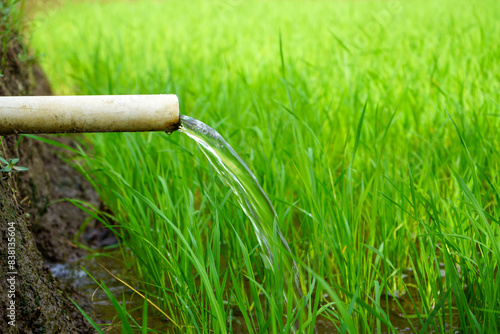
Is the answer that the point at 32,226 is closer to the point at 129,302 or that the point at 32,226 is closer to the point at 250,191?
the point at 129,302

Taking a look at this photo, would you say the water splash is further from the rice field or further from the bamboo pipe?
the bamboo pipe

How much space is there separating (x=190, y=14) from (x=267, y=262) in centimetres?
577

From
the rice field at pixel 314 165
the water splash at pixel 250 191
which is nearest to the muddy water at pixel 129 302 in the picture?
the rice field at pixel 314 165

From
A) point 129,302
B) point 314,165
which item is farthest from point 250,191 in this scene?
point 129,302

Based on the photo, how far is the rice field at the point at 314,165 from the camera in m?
1.20

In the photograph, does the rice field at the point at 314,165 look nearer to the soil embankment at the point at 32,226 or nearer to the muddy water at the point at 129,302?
the muddy water at the point at 129,302

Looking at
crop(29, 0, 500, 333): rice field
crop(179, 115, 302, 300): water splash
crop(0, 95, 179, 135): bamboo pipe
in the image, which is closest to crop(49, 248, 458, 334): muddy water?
crop(29, 0, 500, 333): rice field

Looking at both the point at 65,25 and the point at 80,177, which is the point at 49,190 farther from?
the point at 65,25

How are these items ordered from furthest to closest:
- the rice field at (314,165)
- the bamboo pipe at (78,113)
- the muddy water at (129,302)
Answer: the muddy water at (129,302) < the rice field at (314,165) < the bamboo pipe at (78,113)

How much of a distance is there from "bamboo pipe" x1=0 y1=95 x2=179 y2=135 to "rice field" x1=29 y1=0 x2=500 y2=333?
0.21 m

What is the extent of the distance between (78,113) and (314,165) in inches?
34.6

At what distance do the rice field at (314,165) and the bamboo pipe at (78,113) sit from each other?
0.70 feet

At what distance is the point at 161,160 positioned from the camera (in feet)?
5.98

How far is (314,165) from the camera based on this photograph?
5.42 ft
